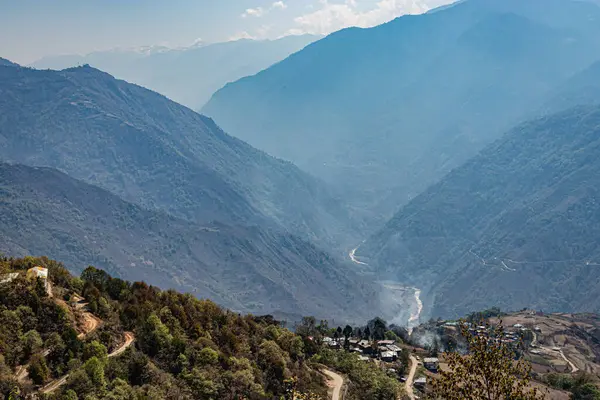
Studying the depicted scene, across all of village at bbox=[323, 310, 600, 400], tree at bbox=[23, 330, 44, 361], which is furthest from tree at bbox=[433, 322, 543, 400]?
village at bbox=[323, 310, 600, 400]

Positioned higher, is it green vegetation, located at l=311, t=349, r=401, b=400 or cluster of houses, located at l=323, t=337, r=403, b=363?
green vegetation, located at l=311, t=349, r=401, b=400

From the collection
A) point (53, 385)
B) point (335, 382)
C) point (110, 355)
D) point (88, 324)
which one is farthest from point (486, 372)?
point (335, 382)

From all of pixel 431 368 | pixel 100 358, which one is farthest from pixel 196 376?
pixel 431 368

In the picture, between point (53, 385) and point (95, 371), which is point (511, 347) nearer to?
point (95, 371)

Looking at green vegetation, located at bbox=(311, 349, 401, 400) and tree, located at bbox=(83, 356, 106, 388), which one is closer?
tree, located at bbox=(83, 356, 106, 388)

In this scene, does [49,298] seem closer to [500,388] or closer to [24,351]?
[24,351]

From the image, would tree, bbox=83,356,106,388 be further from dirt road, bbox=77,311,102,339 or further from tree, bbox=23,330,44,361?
dirt road, bbox=77,311,102,339

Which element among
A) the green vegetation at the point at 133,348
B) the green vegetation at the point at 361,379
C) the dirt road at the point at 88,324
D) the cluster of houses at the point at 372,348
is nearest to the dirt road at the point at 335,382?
the green vegetation at the point at 361,379
